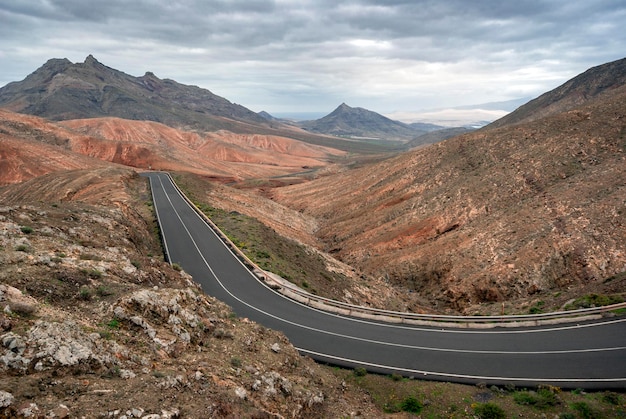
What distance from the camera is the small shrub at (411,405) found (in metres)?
13.3

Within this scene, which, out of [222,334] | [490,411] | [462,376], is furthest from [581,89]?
[222,334]

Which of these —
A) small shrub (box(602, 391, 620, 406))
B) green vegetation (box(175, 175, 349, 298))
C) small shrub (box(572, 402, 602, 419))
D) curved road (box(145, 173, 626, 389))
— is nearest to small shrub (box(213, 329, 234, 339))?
curved road (box(145, 173, 626, 389))

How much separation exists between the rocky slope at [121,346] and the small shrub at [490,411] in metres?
3.41

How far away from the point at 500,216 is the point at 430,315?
2150 centimetres

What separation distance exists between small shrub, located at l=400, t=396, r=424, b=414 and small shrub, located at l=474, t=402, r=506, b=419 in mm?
1887

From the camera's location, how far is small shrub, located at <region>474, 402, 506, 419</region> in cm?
1241

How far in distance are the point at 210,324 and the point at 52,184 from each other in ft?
139

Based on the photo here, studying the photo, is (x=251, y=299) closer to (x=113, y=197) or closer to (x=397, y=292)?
(x=397, y=292)

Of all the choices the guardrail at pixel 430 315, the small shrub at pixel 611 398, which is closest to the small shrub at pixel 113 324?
the guardrail at pixel 430 315

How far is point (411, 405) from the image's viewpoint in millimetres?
13445

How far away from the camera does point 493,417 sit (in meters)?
12.4

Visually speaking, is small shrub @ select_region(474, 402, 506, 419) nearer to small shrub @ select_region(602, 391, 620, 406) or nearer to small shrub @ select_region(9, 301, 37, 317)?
small shrub @ select_region(602, 391, 620, 406)

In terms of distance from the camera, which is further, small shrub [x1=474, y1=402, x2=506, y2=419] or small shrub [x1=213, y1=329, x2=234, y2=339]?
small shrub [x1=213, y1=329, x2=234, y2=339]

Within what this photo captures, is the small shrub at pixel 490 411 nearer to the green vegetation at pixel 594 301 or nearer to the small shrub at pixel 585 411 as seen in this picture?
the small shrub at pixel 585 411
